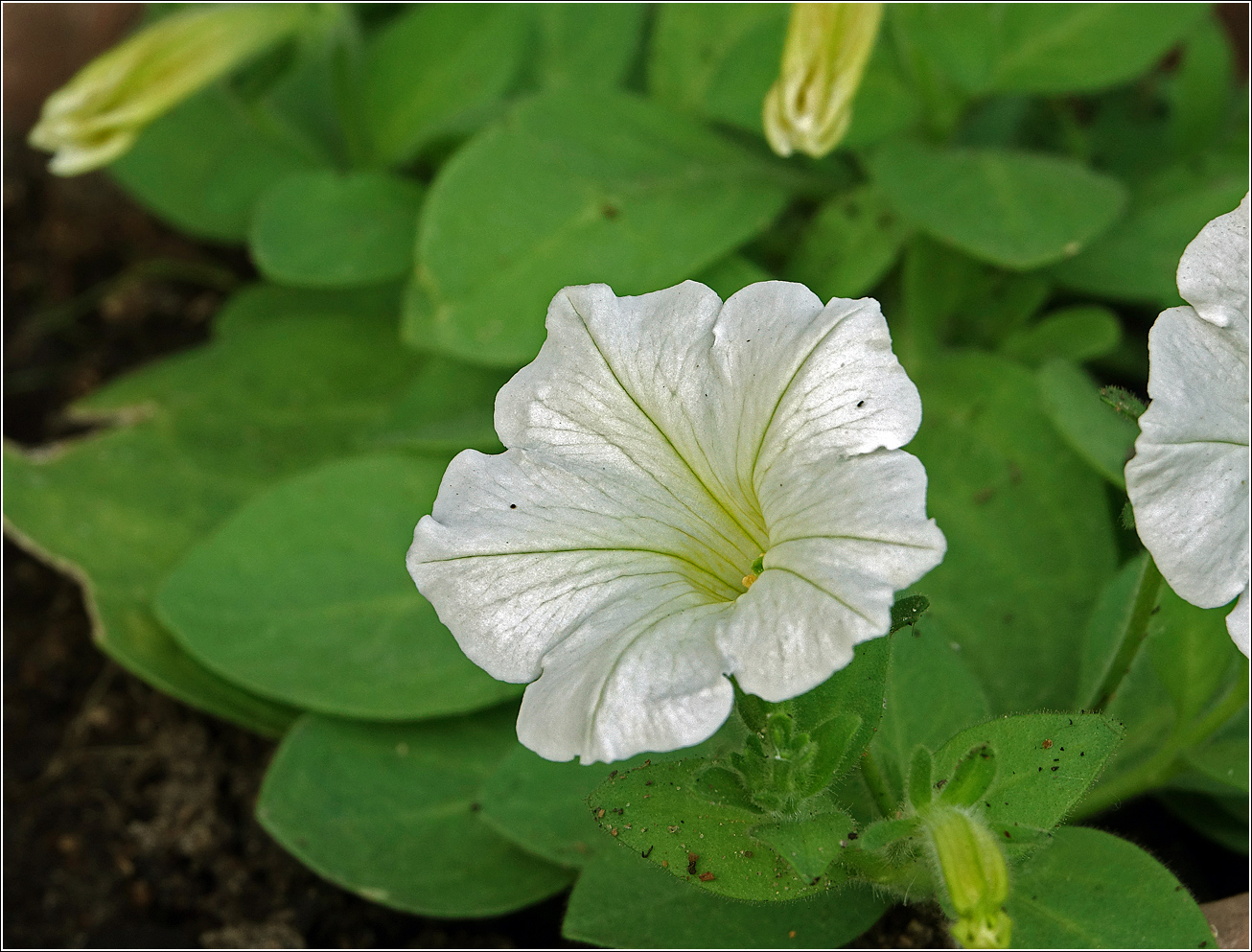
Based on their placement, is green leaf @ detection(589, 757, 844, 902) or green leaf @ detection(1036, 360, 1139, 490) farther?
green leaf @ detection(1036, 360, 1139, 490)

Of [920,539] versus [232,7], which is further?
[232,7]

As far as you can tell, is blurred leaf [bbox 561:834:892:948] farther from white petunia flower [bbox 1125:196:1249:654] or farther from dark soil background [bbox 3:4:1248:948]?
white petunia flower [bbox 1125:196:1249:654]

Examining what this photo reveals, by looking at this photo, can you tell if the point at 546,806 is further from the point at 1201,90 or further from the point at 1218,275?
the point at 1201,90

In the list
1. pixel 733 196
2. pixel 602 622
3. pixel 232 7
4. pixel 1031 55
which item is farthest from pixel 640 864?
pixel 232 7

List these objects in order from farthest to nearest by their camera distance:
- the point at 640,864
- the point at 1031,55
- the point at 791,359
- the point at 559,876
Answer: the point at 1031,55
the point at 559,876
the point at 640,864
the point at 791,359

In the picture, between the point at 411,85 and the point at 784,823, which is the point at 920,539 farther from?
the point at 411,85

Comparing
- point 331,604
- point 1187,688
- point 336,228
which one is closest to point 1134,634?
point 1187,688

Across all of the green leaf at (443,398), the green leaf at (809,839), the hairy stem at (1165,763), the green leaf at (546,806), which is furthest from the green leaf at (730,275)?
the green leaf at (809,839)

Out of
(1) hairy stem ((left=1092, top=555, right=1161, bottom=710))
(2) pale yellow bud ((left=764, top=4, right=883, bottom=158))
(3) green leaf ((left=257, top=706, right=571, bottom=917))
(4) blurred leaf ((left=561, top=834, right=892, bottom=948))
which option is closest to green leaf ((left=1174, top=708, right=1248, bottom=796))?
(1) hairy stem ((left=1092, top=555, right=1161, bottom=710))
